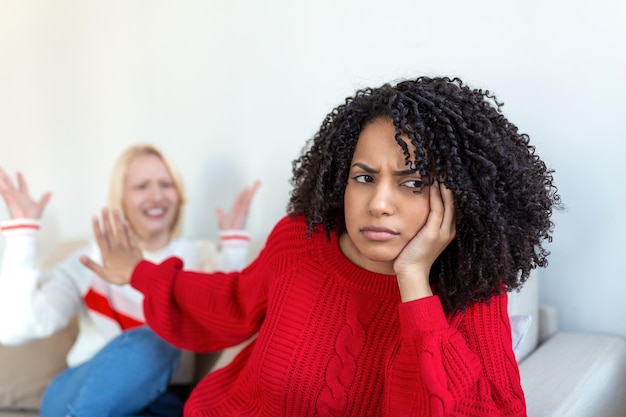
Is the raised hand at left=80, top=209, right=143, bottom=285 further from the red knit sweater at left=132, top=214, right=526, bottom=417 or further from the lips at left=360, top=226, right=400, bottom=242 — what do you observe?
the lips at left=360, top=226, right=400, bottom=242

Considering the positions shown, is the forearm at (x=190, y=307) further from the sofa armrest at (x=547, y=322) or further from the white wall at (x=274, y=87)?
the sofa armrest at (x=547, y=322)

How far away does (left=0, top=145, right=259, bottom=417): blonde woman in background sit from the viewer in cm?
149

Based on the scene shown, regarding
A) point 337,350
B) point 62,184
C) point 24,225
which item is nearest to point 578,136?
point 337,350

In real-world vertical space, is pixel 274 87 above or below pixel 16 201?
above

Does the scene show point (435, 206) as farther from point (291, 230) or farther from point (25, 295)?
point (25, 295)

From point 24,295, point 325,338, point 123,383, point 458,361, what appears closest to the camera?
point 458,361

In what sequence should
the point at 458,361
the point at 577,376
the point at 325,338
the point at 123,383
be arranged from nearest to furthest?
1. the point at 458,361
2. the point at 325,338
3. the point at 577,376
4. the point at 123,383

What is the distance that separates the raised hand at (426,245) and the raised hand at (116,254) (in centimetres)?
72

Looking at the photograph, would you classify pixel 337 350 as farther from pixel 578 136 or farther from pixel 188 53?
pixel 188 53

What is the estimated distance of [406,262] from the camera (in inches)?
38.6

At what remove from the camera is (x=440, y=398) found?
2.94ft

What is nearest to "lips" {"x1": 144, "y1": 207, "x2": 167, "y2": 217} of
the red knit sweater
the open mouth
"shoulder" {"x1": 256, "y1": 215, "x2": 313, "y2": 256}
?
the open mouth

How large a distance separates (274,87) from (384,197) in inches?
36.8

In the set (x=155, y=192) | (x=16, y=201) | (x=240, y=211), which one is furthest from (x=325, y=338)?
(x=16, y=201)
